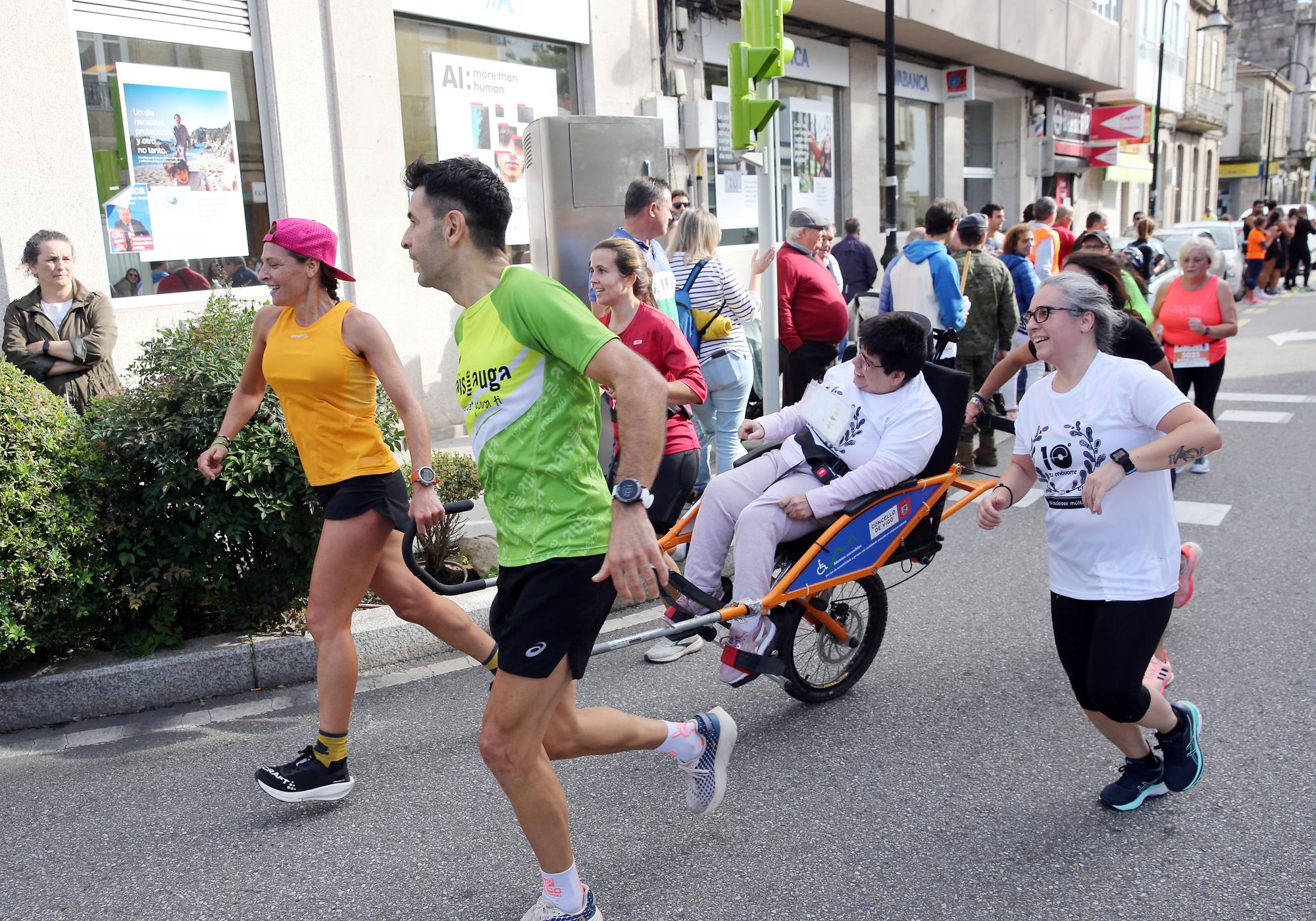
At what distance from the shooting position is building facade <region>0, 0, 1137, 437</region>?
7.29m

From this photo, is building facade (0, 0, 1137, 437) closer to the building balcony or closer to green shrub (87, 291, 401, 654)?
green shrub (87, 291, 401, 654)

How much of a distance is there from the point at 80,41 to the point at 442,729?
6.25m

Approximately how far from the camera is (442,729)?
4039 millimetres

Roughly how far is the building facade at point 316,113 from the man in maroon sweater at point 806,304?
3724 millimetres

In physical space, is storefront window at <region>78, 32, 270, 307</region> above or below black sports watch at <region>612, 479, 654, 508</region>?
above

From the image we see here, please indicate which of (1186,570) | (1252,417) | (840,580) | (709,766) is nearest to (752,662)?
(840,580)

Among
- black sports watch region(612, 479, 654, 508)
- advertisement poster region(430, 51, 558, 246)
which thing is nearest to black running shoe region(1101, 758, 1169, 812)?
black sports watch region(612, 479, 654, 508)

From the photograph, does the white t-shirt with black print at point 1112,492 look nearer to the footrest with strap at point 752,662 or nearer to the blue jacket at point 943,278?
the footrest with strap at point 752,662

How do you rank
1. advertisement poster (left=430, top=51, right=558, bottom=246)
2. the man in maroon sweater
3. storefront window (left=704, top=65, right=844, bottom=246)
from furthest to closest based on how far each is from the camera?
storefront window (left=704, top=65, right=844, bottom=246)
advertisement poster (left=430, top=51, right=558, bottom=246)
the man in maroon sweater

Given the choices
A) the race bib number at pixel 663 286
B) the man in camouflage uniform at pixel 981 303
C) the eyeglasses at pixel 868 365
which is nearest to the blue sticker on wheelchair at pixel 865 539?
the eyeglasses at pixel 868 365

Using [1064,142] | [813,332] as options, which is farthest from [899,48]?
[813,332]

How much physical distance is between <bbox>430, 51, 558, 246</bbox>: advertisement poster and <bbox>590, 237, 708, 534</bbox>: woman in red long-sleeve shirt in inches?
225

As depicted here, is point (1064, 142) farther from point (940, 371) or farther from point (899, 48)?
point (940, 371)

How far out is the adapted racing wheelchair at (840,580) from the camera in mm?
3725
